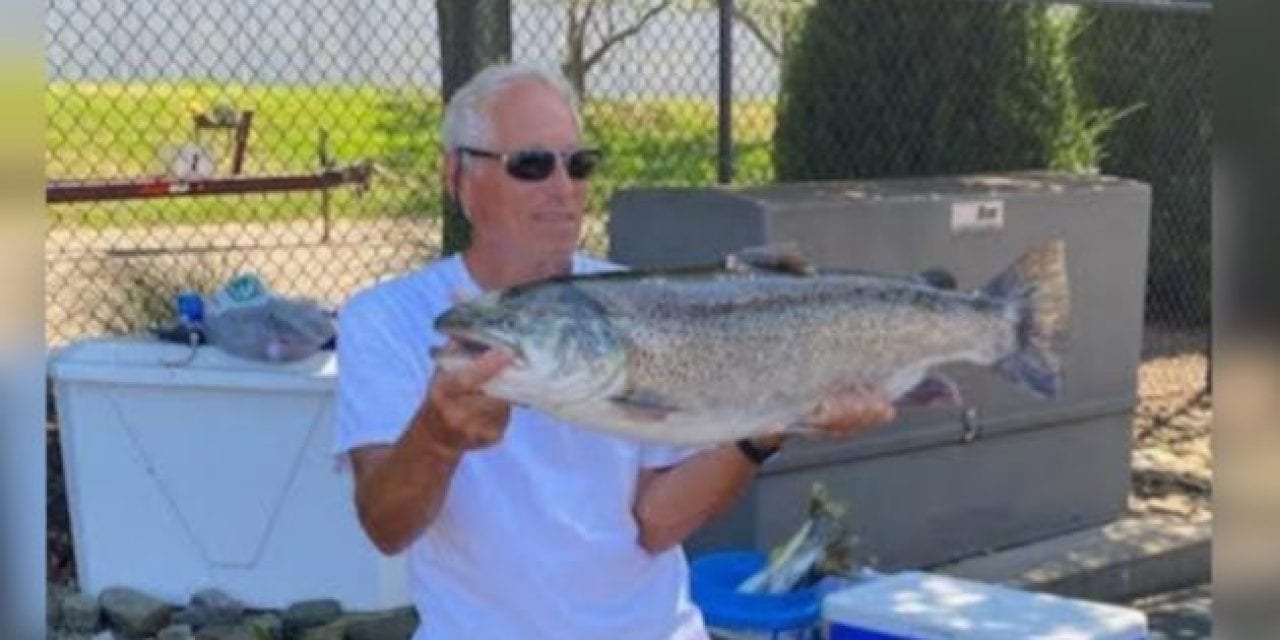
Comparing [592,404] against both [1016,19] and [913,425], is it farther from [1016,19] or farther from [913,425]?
[1016,19]

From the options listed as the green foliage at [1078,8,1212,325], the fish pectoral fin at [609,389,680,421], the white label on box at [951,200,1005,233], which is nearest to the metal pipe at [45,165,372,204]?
the white label on box at [951,200,1005,233]

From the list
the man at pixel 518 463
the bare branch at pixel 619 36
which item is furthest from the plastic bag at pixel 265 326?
the bare branch at pixel 619 36

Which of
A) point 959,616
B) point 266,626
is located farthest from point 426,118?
point 959,616

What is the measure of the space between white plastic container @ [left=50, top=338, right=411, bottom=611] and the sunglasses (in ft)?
10.6

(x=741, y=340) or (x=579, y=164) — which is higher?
(x=579, y=164)

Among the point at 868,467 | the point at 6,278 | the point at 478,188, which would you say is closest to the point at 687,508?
the point at 478,188

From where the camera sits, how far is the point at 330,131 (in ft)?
38.5

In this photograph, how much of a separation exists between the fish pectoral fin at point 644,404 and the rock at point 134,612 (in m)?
4.02

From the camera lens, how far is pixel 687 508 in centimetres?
281

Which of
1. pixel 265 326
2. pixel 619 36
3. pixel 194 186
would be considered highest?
pixel 619 36

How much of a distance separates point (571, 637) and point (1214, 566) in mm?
1767

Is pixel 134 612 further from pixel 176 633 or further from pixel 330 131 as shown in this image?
pixel 330 131

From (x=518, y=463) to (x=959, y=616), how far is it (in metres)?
1.64

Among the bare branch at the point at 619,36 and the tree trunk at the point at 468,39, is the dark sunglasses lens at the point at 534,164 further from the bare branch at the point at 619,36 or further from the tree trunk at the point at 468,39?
the bare branch at the point at 619,36
